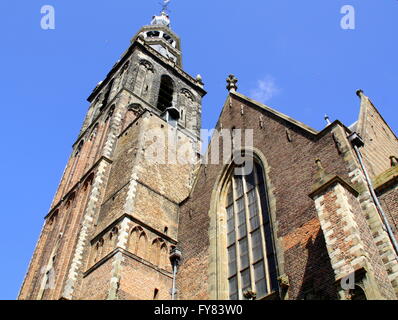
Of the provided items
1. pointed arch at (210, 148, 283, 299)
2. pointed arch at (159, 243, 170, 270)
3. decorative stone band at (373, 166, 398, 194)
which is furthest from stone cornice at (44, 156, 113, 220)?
decorative stone band at (373, 166, 398, 194)

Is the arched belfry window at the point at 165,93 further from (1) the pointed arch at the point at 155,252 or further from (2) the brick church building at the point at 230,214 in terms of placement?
(1) the pointed arch at the point at 155,252

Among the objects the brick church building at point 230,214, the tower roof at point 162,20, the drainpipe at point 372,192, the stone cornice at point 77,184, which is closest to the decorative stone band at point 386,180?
the brick church building at point 230,214

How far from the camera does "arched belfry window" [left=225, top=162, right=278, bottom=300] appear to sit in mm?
12023

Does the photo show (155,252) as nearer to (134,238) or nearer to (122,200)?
(134,238)

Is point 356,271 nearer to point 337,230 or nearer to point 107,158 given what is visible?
point 337,230

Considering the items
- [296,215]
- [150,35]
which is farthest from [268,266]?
[150,35]

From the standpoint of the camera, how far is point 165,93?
2875 cm

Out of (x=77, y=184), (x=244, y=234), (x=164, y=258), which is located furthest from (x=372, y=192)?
(x=77, y=184)

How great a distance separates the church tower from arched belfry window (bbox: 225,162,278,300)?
247cm

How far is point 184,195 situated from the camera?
60.8ft

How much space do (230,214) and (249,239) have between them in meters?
1.72

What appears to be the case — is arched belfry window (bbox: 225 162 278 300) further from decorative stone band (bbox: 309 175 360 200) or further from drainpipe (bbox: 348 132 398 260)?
drainpipe (bbox: 348 132 398 260)

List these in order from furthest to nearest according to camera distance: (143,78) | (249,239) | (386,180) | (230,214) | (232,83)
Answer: (143,78) < (232,83) < (230,214) < (249,239) < (386,180)

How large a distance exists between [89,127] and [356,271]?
66.6ft
